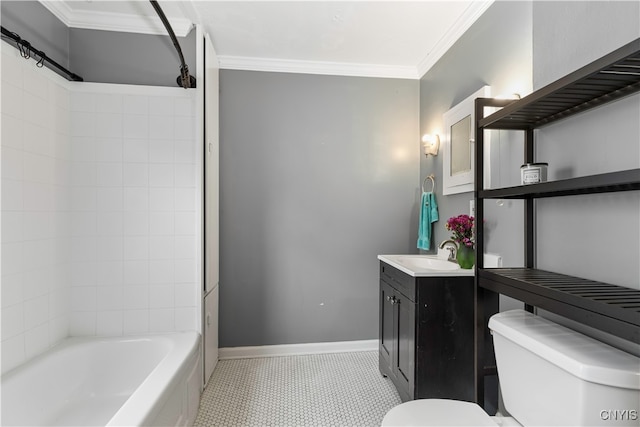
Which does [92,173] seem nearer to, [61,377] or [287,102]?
[61,377]

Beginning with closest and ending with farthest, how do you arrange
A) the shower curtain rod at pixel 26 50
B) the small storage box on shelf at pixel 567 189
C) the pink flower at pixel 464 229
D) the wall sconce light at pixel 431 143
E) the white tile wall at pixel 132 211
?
the small storage box on shelf at pixel 567 189 < the shower curtain rod at pixel 26 50 < the pink flower at pixel 464 229 < the white tile wall at pixel 132 211 < the wall sconce light at pixel 431 143

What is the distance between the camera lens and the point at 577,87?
101 cm

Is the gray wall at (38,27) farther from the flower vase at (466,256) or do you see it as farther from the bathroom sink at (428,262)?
the flower vase at (466,256)

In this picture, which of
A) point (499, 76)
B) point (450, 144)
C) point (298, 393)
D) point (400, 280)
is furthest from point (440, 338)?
point (499, 76)

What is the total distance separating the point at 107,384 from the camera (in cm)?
188

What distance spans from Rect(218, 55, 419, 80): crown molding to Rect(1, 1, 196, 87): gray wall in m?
0.47

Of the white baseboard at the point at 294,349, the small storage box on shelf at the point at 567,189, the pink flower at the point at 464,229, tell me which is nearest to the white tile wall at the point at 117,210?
the white baseboard at the point at 294,349

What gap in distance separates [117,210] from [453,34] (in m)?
2.58

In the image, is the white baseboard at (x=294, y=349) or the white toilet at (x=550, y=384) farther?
the white baseboard at (x=294, y=349)

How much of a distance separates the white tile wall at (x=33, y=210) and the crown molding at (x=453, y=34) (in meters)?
2.52

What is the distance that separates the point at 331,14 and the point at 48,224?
216cm

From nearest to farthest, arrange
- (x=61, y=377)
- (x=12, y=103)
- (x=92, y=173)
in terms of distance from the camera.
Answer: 1. (x=12, y=103)
2. (x=61, y=377)
3. (x=92, y=173)

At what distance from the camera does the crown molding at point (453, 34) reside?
1893mm

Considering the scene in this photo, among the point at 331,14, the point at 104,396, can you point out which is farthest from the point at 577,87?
the point at 104,396
